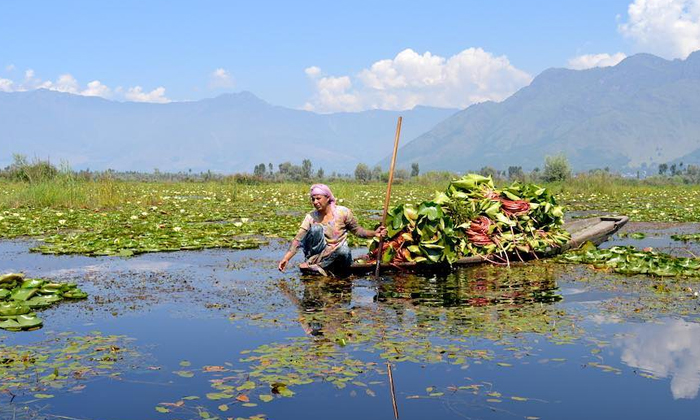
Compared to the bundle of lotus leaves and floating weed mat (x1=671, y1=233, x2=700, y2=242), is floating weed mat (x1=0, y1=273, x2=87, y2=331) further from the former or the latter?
floating weed mat (x1=671, y1=233, x2=700, y2=242)

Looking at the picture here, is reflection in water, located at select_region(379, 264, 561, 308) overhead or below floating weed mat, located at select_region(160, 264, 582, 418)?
overhead

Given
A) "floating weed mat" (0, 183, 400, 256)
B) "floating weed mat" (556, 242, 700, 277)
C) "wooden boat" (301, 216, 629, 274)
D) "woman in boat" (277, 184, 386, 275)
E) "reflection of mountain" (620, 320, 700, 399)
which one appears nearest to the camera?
"reflection of mountain" (620, 320, 700, 399)

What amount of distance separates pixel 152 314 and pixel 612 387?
15.2 feet

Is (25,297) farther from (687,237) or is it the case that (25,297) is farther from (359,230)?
(687,237)

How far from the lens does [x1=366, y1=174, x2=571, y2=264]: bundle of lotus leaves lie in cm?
1005

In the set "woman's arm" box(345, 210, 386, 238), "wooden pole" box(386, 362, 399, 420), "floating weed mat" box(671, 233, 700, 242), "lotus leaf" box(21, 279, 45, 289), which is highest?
"woman's arm" box(345, 210, 386, 238)

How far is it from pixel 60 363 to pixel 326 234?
444cm

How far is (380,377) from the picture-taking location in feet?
17.1

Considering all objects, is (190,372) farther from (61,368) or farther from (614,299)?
(614,299)

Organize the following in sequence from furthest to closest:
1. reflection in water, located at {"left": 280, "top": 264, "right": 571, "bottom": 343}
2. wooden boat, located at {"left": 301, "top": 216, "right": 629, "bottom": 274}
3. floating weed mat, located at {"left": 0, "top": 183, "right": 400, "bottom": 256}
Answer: floating weed mat, located at {"left": 0, "top": 183, "right": 400, "bottom": 256} < wooden boat, located at {"left": 301, "top": 216, "right": 629, "bottom": 274} < reflection in water, located at {"left": 280, "top": 264, "right": 571, "bottom": 343}

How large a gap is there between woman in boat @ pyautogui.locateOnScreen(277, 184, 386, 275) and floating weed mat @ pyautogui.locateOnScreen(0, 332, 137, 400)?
3435mm

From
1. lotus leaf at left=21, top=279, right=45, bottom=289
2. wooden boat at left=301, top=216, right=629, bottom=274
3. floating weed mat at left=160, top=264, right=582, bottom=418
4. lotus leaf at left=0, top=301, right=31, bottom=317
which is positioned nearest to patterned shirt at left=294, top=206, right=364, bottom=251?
wooden boat at left=301, top=216, right=629, bottom=274

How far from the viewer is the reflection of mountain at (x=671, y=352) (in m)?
5.21

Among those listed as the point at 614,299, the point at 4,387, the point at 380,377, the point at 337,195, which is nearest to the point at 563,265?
the point at 614,299
